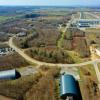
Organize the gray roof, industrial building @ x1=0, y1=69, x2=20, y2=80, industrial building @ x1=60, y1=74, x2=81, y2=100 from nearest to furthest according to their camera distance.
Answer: industrial building @ x1=60, y1=74, x2=81, y2=100
the gray roof
industrial building @ x1=0, y1=69, x2=20, y2=80

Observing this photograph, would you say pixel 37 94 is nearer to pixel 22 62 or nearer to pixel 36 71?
pixel 36 71

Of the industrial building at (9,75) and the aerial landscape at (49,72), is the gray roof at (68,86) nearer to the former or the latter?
the aerial landscape at (49,72)

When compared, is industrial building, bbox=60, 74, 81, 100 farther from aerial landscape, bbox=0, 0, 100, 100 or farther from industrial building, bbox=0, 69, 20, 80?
industrial building, bbox=0, 69, 20, 80

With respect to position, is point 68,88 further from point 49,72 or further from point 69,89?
point 49,72

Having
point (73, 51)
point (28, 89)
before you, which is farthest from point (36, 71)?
point (73, 51)

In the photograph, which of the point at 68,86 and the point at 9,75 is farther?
the point at 9,75

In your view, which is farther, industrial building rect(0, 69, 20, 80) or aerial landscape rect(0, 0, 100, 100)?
industrial building rect(0, 69, 20, 80)

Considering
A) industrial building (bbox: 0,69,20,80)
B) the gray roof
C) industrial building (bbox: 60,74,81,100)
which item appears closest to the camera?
industrial building (bbox: 60,74,81,100)

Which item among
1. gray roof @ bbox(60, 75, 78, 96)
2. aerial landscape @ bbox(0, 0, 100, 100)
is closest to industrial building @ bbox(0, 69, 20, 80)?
aerial landscape @ bbox(0, 0, 100, 100)

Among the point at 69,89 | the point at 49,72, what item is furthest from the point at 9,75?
the point at 69,89
